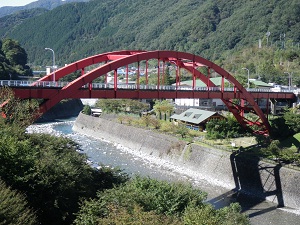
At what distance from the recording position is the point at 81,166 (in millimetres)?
20266

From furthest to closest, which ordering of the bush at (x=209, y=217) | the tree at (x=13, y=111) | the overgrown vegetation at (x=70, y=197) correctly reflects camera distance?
the tree at (x=13, y=111) < the bush at (x=209, y=217) < the overgrown vegetation at (x=70, y=197)

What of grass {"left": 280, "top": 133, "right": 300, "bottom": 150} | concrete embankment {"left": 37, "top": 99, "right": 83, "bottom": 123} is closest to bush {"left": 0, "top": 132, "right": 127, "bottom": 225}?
grass {"left": 280, "top": 133, "right": 300, "bottom": 150}

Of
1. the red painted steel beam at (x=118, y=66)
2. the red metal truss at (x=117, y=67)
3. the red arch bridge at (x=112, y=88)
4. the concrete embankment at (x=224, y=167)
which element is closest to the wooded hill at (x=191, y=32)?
the red metal truss at (x=117, y=67)

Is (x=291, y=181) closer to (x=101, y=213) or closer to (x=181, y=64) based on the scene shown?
(x=181, y=64)

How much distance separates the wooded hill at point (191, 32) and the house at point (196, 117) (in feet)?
99.4

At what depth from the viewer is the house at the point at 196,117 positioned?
43.8m

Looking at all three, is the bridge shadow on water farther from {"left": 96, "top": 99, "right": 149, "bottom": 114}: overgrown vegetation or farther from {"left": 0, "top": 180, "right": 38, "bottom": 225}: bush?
{"left": 96, "top": 99, "right": 149, "bottom": 114}: overgrown vegetation

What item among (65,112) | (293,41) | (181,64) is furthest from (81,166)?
(293,41)

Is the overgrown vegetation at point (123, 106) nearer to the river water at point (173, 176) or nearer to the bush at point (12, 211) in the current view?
the river water at point (173, 176)

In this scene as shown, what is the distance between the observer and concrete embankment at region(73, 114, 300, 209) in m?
27.8

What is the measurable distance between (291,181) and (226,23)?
102 meters

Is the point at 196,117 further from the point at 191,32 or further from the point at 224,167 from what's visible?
the point at 191,32

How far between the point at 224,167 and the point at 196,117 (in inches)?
534

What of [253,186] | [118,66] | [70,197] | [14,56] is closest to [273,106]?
[253,186]
